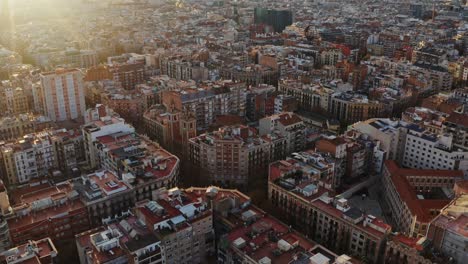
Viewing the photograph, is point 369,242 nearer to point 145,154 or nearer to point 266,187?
point 266,187

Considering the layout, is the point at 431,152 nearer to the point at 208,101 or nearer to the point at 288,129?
the point at 288,129

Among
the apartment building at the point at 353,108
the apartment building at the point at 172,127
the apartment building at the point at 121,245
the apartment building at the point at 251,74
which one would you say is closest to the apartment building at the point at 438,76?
the apartment building at the point at 353,108

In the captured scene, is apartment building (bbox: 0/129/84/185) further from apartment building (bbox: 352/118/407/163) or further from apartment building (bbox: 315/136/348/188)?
apartment building (bbox: 352/118/407/163)

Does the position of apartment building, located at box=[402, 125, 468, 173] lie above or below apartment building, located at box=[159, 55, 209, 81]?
below

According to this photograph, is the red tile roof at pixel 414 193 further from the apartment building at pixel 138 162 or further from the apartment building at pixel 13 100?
the apartment building at pixel 13 100

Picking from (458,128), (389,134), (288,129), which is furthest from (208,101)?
(458,128)

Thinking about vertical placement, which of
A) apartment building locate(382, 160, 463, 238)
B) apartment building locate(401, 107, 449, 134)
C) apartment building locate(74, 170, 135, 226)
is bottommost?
apartment building locate(382, 160, 463, 238)

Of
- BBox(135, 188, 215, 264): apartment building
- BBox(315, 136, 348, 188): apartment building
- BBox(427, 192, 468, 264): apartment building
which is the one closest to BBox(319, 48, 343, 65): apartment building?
BBox(315, 136, 348, 188): apartment building
